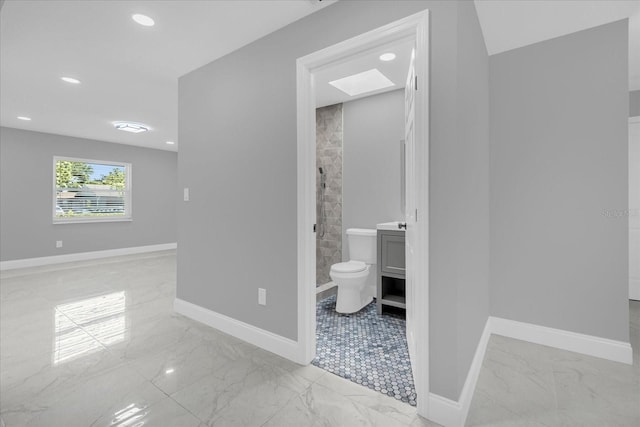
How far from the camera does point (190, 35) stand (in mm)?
2395

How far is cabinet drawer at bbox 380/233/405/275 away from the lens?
3.03 metres

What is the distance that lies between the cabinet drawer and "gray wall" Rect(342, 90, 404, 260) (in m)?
0.54

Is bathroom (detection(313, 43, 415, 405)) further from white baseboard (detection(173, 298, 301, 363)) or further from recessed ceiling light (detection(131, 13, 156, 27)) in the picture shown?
recessed ceiling light (detection(131, 13, 156, 27))

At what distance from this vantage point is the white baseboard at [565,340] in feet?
7.33

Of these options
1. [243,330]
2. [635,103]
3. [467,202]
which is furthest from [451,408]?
[635,103]

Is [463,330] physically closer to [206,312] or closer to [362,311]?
[362,311]

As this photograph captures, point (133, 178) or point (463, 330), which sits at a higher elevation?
point (133, 178)

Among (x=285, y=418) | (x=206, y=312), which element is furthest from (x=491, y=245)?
(x=206, y=312)

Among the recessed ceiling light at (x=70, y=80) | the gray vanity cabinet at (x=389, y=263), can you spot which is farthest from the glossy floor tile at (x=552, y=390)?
the recessed ceiling light at (x=70, y=80)

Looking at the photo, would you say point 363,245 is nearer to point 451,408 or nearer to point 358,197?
point 358,197

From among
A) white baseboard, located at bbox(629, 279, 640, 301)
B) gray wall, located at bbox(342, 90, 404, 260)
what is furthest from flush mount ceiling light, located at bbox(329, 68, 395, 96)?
white baseboard, located at bbox(629, 279, 640, 301)

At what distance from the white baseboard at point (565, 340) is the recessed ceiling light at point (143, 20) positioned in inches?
142

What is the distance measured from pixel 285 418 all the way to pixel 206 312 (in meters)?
1.55

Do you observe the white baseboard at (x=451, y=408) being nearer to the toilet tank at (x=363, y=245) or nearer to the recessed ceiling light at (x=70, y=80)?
the toilet tank at (x=363, y=245)
